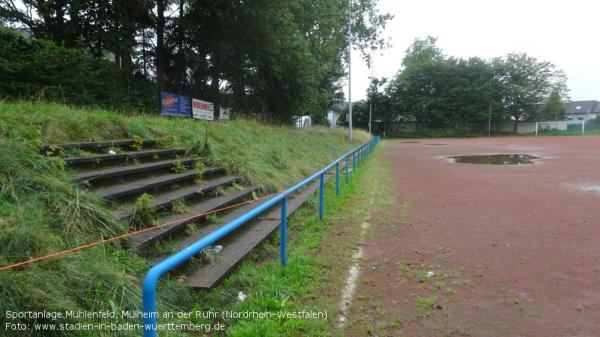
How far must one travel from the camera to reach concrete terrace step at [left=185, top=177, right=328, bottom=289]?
362 cm

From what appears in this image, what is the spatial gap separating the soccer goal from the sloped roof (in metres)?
32.5

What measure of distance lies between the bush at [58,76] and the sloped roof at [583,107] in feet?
302

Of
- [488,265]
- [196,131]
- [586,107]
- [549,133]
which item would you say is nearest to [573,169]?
[488,265]

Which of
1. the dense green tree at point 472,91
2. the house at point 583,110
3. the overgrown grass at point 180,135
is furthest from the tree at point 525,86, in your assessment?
the overgrown grass at point 180,135

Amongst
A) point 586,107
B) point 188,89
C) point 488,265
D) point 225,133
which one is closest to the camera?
point 488,265

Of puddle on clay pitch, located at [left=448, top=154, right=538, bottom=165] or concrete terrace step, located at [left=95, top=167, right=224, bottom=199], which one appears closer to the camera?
concrete terrace step, located at [left=95, top=167, right=224, bottom=199]

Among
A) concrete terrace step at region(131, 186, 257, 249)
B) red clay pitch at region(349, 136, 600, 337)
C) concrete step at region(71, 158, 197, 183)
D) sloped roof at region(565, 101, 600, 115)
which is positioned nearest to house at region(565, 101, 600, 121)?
sloped roof at region(565, 101, 600, 115)

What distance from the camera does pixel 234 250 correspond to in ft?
14.5

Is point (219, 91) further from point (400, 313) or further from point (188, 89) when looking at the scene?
point (400, 313)

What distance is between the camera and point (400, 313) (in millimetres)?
3279

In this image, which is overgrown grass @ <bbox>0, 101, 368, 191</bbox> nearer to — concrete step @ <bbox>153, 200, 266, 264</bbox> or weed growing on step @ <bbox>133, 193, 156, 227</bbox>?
weed growing on step @ <bbox>133, 193, 156, 227</bbox>

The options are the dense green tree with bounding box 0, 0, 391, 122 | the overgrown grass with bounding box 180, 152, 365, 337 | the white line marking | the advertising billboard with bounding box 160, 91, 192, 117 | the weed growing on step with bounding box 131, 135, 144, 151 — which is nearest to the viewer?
the overgrown grass with bounding box 180, 152, 365, 337

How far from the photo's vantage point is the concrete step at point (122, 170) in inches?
176

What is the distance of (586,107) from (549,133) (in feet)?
134
